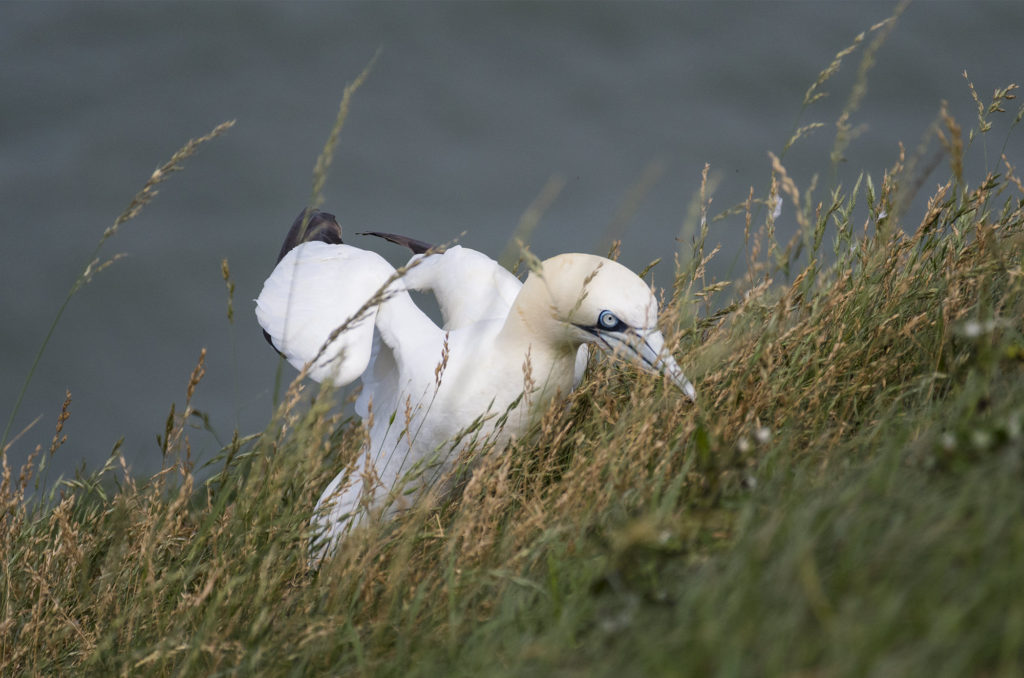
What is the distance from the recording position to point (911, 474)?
167 centimetres

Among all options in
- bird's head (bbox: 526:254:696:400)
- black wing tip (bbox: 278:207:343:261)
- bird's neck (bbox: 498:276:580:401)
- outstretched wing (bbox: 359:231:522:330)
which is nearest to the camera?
bird's head (bbox: 526:254:696:400)

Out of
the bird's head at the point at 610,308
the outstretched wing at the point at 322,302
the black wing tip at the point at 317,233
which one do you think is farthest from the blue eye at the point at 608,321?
the black wing tip at the point at 317,233

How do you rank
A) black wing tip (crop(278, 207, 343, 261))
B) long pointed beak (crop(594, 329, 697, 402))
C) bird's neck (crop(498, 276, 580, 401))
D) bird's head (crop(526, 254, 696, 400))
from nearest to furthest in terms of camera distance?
1. long pointed beak (crop(594, 329, 697, 402))
2. bird's head (crop(526, 254, 696, 400))
3. bird's neck (crop(498, 276, 580, 401))
4. black wing tip (crop(278, 207, 343, 261))

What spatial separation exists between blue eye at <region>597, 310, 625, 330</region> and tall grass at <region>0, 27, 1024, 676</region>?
0.78 feet

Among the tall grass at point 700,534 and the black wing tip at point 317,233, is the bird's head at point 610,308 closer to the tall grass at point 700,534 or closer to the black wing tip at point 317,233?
the tall grass at point 700,534

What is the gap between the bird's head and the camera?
104 inches

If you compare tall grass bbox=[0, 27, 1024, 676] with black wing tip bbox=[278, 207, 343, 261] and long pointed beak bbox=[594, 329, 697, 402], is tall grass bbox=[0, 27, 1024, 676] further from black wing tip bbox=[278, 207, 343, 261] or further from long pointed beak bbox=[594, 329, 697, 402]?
black wing tip bbox=[278, 207, 343, 261]

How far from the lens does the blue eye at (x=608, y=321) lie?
2707 millimetres

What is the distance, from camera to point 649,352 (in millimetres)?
2645

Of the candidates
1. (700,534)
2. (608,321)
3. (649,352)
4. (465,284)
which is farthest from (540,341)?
(700,534)

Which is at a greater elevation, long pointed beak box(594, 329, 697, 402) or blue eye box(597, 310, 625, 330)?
blue eye box(597, 310, 625, 330)

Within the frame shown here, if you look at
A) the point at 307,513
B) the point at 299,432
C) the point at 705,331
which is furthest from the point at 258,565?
the point at 705,331

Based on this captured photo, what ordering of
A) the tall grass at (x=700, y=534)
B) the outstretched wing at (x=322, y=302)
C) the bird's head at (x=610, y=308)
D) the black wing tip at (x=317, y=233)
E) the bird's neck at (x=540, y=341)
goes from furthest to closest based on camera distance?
the black wing tip at (x=317, y=233), the outstretched wing at (x=322, y=302), the bird's neck at (x=540, y=341), the bird's head at (x=610, y=308), the tall grass at (x=700, y=534)

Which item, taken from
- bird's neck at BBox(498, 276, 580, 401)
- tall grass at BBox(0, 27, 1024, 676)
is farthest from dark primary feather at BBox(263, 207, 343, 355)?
bird's neck at BBox(498, 276, 580, 401)
